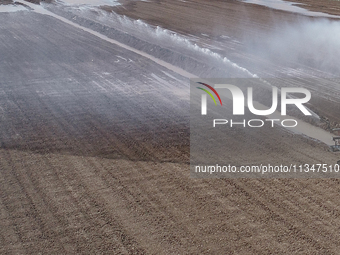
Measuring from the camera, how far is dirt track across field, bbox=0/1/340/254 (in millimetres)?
7848

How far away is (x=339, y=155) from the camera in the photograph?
36.5 ft

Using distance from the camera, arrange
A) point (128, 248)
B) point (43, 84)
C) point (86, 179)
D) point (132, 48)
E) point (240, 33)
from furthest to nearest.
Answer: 1. point (240, 33)
2. point (132, 48)
3. point (43, 84)
4. point (86, 179)
5. point (128, 248)

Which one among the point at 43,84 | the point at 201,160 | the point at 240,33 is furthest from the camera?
the point at 240,33

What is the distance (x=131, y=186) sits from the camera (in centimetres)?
960

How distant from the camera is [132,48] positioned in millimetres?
21781

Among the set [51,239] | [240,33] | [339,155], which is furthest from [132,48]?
[51,239]

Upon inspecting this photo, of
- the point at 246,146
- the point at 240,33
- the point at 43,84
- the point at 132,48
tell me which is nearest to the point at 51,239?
the point at 246,146

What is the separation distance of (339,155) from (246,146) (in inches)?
96.7

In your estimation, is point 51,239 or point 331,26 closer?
point 51,239

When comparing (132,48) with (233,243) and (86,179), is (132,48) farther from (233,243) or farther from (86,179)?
(233,243)

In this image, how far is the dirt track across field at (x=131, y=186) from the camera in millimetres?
7848

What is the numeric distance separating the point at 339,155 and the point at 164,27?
16.6 meters

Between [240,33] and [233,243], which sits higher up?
[240,33]

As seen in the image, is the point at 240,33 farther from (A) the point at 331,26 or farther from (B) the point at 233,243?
(B) the point at 233,243
